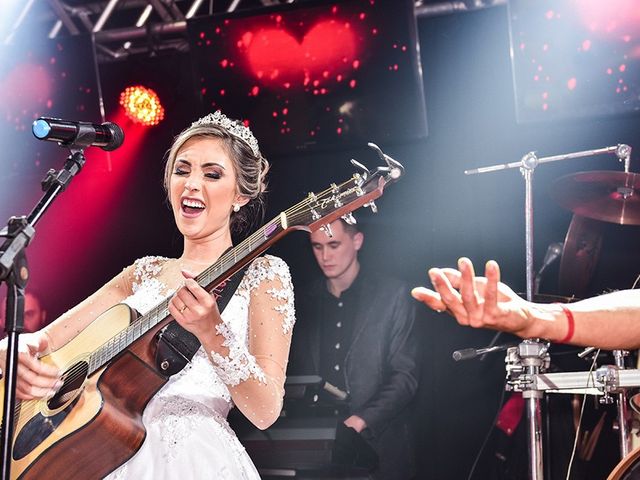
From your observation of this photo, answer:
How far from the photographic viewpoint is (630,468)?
2.64 meters

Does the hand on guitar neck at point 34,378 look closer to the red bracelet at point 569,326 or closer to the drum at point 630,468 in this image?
the red bracelet at point 569,326

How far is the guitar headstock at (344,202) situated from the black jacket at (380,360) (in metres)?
2.37

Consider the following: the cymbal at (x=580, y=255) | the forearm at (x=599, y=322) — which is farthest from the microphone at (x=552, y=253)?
the forearm at (x=599, y=322)

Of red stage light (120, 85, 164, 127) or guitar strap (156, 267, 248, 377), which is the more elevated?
red stage light (120, 85, 164, 127)

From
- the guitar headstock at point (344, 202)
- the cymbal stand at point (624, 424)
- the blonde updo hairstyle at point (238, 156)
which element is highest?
the blonde updo hairstyle at point (238, 156)

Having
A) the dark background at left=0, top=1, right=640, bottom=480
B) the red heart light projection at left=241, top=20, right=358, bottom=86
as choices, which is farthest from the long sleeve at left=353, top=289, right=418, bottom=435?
the red heart light projection at left=241, top=20, right=358, bottom=86

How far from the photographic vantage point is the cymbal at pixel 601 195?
3744 millimetres

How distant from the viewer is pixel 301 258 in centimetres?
534

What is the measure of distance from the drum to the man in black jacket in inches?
80.6

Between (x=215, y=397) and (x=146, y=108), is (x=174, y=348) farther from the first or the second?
(x=146, y=108)

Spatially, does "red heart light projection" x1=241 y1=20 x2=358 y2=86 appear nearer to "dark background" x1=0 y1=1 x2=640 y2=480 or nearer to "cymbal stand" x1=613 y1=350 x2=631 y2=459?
"dark background" x1=0 y1=1 x2=640 y2=480

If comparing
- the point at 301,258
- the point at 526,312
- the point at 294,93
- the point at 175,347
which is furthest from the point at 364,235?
the point at 526,312

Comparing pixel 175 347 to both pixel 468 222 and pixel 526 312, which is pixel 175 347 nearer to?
pixel 526 312

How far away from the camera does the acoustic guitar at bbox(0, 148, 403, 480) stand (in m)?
2.42
